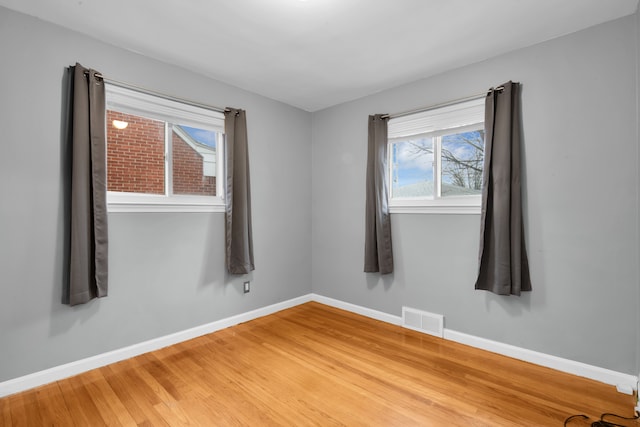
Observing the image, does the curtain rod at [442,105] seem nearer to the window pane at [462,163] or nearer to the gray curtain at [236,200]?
the window pane at [462,163]

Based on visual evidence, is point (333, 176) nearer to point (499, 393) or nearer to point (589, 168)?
point (589, 168)

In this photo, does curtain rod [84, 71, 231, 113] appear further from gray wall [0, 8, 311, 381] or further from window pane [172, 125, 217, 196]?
window pane [172, 125, 217, 196]

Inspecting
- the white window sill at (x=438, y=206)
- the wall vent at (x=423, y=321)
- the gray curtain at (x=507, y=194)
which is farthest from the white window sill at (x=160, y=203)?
the gray curtain at (x=507, y=194)

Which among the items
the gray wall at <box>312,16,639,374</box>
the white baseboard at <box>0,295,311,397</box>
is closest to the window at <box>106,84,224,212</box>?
the white baseboard at <box>0,295,311,397</box>

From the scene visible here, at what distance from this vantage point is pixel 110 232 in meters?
2.47

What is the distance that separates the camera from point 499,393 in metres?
2.07

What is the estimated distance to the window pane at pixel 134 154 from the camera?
2609 mm

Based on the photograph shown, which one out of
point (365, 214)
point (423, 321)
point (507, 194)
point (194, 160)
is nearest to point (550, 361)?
point (423, 321)

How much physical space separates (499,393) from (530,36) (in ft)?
8.60

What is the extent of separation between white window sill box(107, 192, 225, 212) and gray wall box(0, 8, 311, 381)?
0.08 metres

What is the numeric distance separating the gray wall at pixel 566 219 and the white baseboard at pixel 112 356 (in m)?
1.94

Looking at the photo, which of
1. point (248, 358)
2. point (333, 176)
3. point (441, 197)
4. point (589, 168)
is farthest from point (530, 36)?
point (248, 358)

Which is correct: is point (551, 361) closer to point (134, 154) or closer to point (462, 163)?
point (462, 163)

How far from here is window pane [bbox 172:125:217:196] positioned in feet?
9.73
